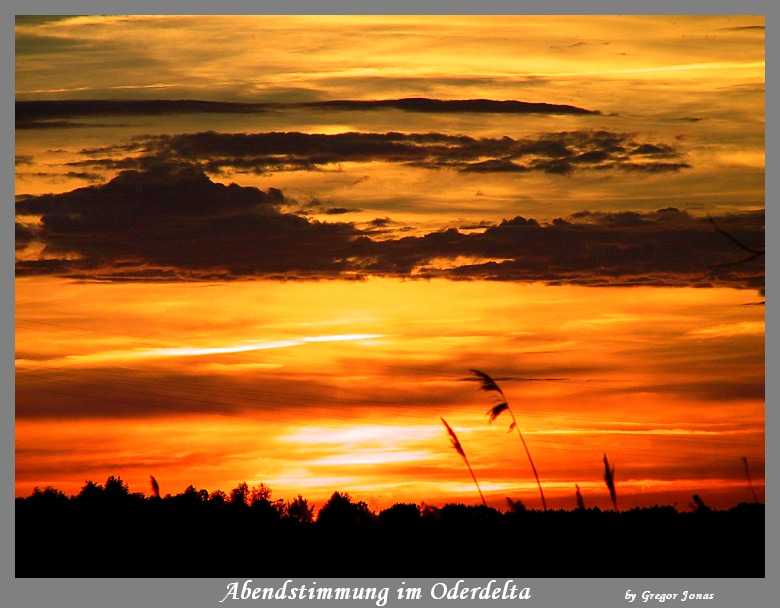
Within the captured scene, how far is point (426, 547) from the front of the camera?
26938 millimetres

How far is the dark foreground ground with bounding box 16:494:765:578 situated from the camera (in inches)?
1035

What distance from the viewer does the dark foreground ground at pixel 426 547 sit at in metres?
26.3

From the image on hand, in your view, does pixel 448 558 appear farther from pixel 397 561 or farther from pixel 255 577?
pixel 255 577

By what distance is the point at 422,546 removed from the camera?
27031mm

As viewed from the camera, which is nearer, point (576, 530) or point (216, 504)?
point (576, 530)

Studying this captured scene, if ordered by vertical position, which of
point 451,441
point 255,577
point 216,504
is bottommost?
point 216,504

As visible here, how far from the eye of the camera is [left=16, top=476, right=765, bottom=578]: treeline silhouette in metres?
26.3

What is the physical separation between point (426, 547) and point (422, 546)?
0.38ft

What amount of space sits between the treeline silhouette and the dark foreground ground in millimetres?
21

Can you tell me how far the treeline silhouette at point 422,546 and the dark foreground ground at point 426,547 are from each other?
0.07 feet

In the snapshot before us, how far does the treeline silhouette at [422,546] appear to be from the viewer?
2630 centimetres

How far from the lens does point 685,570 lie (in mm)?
25953
